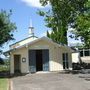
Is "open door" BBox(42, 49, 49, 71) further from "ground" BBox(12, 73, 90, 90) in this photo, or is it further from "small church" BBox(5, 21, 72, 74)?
"ground" BBox(12, 73, 90, 90)

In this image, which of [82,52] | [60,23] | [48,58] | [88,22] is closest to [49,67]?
[48,58]

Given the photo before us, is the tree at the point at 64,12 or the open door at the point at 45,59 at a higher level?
the tree at the point at 64,12

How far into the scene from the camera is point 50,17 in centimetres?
4234

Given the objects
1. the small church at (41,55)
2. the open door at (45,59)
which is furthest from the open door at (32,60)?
the open door at (45,59)

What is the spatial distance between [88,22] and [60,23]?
15277 mm

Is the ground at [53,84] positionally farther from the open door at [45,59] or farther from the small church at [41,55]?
the open door at [45,59]

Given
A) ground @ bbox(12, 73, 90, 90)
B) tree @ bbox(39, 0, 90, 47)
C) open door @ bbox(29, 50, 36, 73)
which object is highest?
tree @ bbox(39, 0, 90, 47)

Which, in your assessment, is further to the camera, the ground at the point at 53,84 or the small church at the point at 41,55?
the small church at the point at 41,55

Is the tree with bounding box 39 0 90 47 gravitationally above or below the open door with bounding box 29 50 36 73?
above

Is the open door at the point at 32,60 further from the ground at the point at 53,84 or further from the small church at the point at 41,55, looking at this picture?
the ground at the point at 53,84

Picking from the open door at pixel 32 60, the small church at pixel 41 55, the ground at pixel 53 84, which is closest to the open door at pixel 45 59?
the small church at pixel 41 55

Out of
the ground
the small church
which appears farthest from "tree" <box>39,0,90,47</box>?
Result: the ground

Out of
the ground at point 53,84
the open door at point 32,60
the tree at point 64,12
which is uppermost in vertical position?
the tree at point 64,12

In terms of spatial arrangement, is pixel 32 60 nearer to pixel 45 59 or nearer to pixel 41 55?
pixel 45 59
